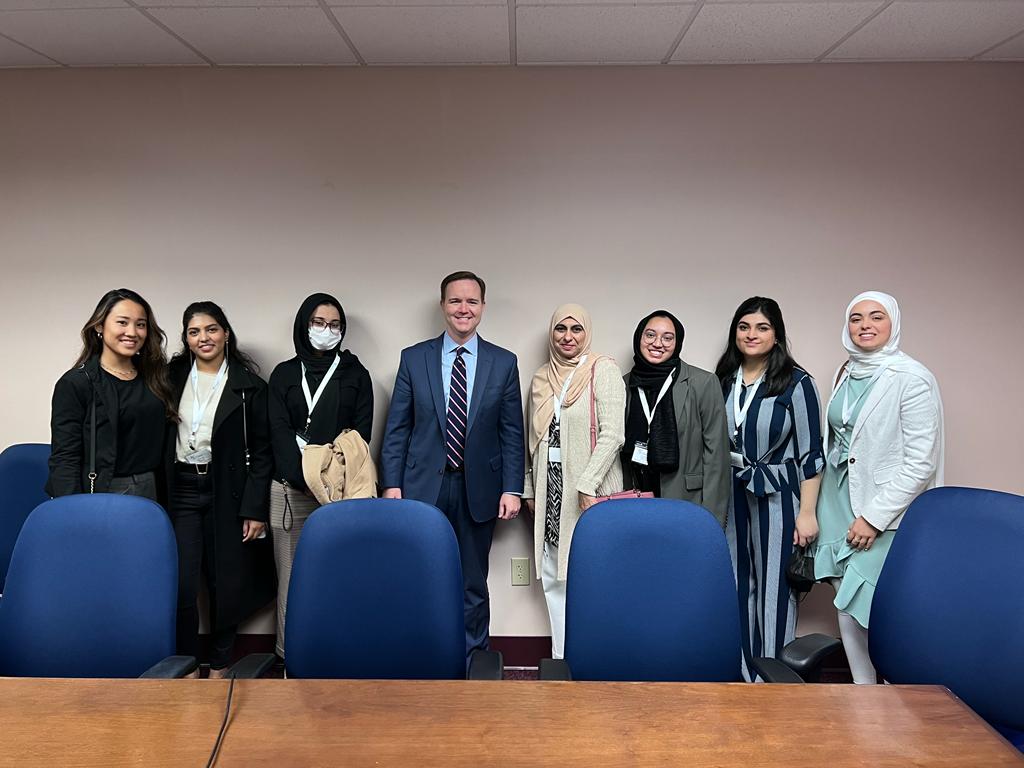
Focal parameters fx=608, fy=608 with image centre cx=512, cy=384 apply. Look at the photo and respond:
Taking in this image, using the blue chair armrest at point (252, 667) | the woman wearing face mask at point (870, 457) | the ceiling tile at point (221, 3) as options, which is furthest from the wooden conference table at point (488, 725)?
the ceiling tile at point (221, 3)

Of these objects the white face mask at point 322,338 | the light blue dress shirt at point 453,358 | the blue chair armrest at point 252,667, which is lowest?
the blue chair armrest at point 252,667

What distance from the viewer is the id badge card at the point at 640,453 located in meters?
2.67

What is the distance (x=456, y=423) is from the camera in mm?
2746

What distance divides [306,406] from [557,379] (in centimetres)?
114

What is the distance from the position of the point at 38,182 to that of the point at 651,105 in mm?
3120

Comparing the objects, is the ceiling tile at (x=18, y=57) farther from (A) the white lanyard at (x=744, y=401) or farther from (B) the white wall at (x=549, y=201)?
(A) the white lanyard at (x=744, y=401)

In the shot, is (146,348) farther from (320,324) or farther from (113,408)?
(320,324)

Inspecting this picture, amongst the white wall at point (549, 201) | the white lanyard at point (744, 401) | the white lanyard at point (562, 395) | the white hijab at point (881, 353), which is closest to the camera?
the white hijab at point (881, 353)

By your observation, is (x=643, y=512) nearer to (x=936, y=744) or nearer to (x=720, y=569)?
(x=720, y=569)

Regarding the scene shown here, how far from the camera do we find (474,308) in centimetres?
277

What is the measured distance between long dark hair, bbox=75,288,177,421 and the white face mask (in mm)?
616

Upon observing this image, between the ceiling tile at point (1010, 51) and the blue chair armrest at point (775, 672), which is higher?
the ceiling tile at point (1010, 51)

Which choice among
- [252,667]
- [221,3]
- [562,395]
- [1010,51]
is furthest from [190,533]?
[1010,51]

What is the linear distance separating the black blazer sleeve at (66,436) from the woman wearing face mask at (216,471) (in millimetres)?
338
